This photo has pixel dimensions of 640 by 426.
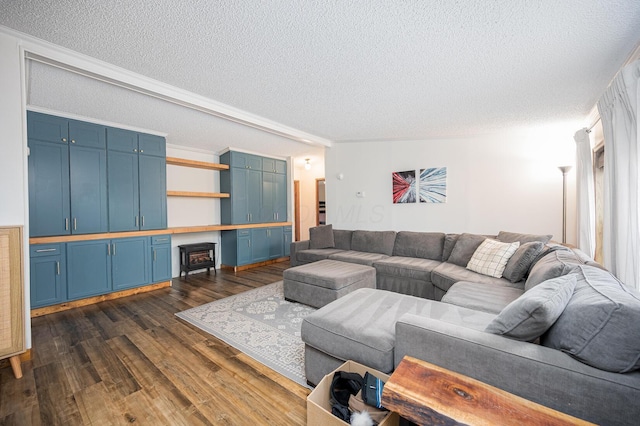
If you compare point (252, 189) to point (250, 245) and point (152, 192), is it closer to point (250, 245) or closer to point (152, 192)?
point (250, 245)

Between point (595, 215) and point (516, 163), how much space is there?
45.6 inches

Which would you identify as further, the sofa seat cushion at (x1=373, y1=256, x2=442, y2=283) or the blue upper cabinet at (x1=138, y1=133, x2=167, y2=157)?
the blue upper cabinet at (x1=138, y1=133, x2=167, y2=157)

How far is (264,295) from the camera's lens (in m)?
3.49

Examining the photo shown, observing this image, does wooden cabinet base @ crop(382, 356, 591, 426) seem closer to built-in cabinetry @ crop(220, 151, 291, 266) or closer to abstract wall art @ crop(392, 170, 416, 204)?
abstract wall art @ crop(392, 170, 416, 204)

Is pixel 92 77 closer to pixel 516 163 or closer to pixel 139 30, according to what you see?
pixel 139 30

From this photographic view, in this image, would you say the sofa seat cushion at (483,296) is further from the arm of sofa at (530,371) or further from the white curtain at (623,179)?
the arm of sofa at (530,371)

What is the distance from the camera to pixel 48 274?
9.78 ft

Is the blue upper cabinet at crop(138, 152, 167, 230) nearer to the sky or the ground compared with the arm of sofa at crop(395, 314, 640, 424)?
nearer to the sky

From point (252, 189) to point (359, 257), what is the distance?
2.79 meters

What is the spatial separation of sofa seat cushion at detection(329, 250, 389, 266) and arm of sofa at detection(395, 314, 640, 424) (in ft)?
7.97

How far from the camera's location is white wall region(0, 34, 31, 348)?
1852 millimetres

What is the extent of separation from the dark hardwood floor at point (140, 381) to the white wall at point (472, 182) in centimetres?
337

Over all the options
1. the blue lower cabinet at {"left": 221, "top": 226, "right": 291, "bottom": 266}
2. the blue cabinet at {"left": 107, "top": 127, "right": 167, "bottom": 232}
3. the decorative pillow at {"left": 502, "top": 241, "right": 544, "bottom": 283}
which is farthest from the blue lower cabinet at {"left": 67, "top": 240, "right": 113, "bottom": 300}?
the decorative pillow at {"left": 502, "top": 241, "right": 544, "bottom": 283}

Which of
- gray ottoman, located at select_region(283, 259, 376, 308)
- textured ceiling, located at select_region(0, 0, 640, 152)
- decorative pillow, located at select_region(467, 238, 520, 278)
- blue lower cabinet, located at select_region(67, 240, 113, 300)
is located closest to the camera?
textured ceiling, located at select_region(0, 0, 640, 152)
